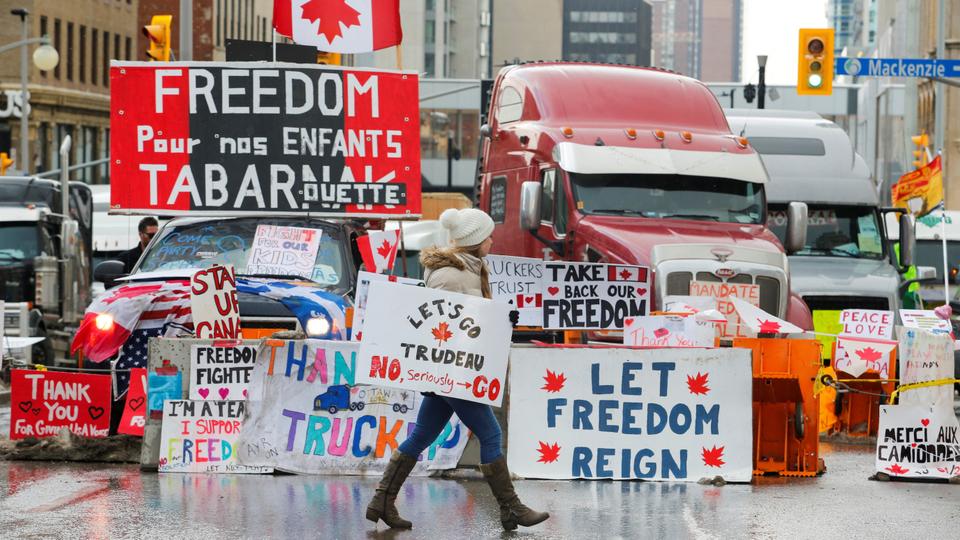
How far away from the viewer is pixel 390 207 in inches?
644

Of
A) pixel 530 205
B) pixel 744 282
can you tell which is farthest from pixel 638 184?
pixel 744 282

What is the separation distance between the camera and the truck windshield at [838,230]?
2162 cm

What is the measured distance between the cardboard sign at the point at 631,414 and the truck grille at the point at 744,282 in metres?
5.23

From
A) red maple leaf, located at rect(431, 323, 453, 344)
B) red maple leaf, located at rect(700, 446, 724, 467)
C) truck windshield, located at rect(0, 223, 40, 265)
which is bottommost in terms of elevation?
red maple leaf, located at rect(700, 446, 724, 467)

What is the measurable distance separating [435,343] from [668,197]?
31.6ft

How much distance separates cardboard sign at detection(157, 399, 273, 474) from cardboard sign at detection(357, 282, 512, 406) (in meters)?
2.13

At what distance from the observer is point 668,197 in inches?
762

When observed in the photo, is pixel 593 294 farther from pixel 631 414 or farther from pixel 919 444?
pixel 919 444

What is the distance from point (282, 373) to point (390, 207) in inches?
177

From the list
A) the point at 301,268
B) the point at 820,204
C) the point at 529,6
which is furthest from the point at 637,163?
the point at 529,6

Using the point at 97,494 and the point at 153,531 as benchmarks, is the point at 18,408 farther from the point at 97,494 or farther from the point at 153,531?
the point at 153,531

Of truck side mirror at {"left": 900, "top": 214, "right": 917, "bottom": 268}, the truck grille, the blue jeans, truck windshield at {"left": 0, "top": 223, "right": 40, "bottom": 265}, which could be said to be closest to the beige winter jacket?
the blue jeans

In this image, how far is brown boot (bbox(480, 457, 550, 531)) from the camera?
9.63 m

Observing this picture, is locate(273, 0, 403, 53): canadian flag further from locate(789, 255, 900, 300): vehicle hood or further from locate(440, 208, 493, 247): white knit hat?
locate(440, 208, 493, 247): white knit hat
